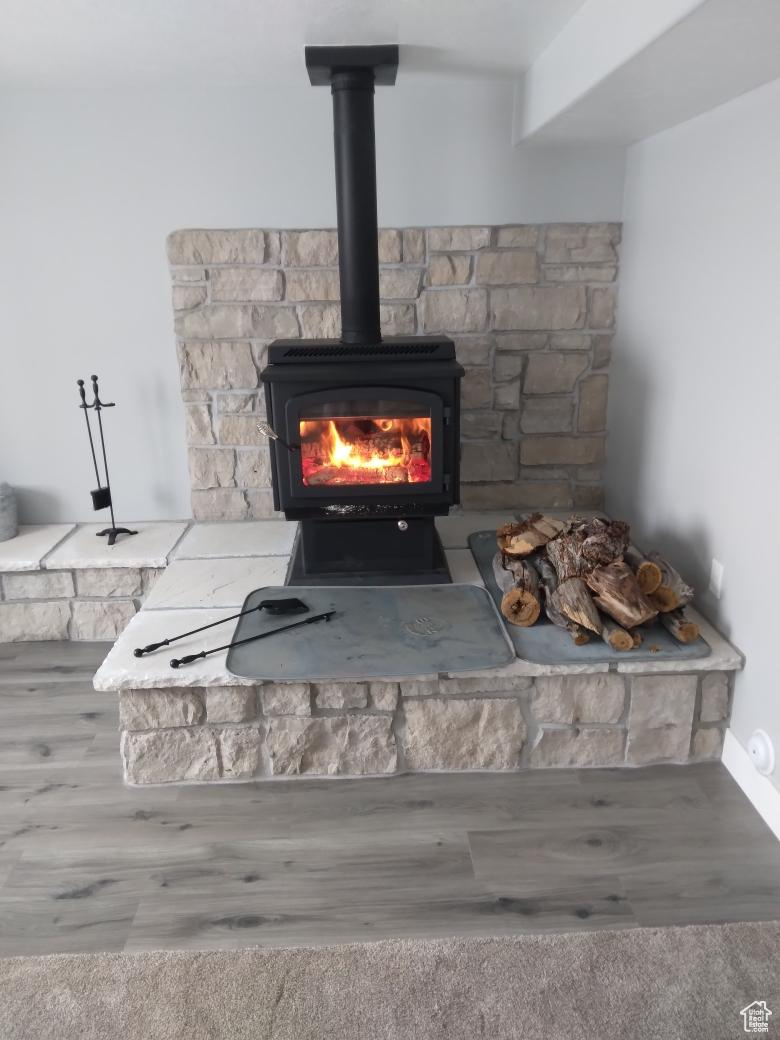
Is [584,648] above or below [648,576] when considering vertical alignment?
below

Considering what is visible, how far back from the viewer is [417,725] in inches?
80.3

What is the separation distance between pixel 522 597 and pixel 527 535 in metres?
0.29

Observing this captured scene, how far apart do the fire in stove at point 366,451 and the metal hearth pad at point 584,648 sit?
588 mm

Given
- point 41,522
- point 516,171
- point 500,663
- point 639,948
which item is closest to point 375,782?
point 500,663

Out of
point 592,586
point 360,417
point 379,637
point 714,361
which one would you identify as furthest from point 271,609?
point 714,361

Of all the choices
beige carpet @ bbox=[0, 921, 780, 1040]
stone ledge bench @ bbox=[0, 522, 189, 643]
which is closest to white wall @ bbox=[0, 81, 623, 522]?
stone ledge bench @ bbox=[0, 522, 189, 643]

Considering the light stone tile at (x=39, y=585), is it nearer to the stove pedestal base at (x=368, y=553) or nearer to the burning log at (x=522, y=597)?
the stove pedestal base at (x=368, y=553)

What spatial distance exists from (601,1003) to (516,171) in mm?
2568

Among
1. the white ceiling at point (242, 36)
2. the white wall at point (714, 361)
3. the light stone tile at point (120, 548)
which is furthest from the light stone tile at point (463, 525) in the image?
the white ceiling at point (242, 36)

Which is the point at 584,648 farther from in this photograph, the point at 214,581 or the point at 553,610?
the point at 214,581

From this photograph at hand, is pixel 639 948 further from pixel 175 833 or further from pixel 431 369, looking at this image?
pixel 431 369

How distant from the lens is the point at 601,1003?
1.43 meters

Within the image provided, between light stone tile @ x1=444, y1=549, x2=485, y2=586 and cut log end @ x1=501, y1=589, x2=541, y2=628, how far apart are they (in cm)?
25

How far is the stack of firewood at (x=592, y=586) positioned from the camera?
2.06m
